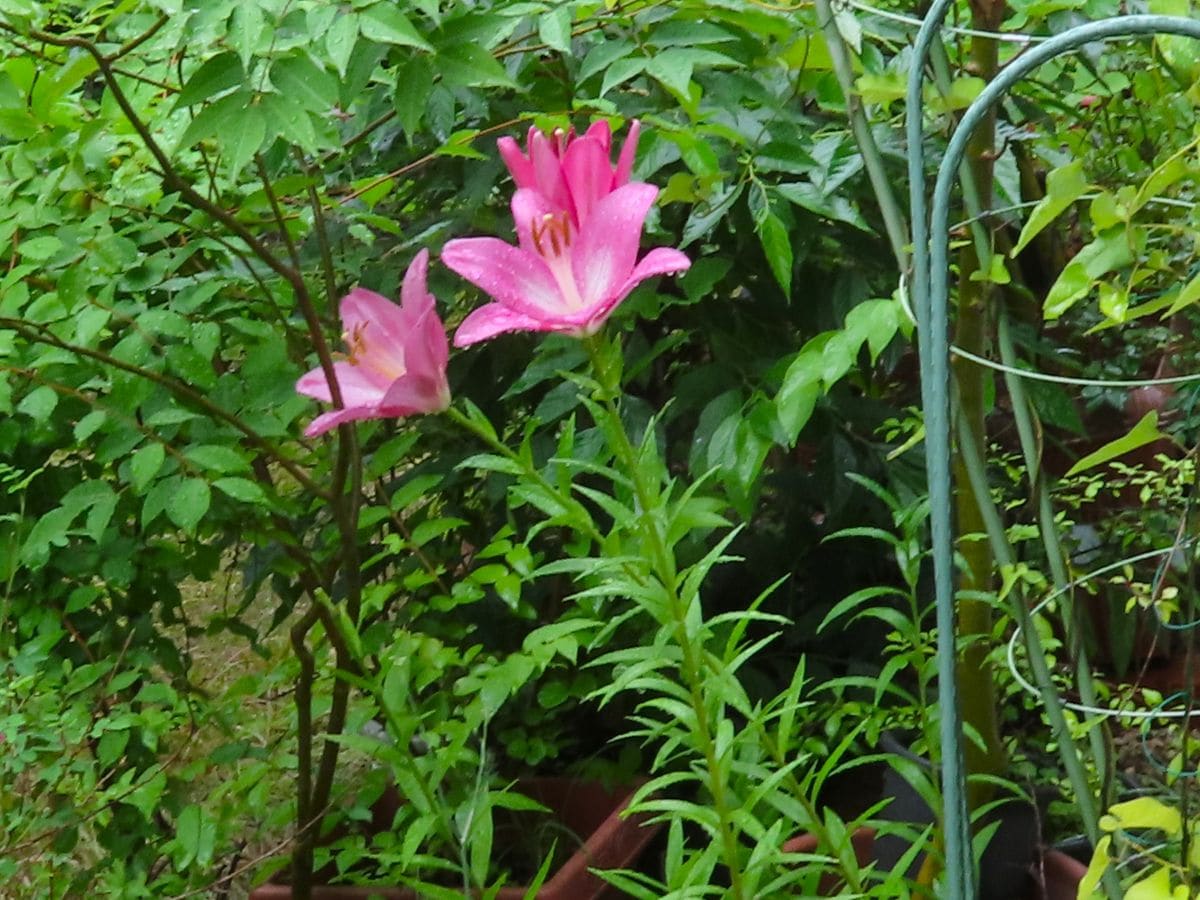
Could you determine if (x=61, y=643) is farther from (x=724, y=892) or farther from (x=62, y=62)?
(x=724, y=892)

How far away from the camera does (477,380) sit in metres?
1.06

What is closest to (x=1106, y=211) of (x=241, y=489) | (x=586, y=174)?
(x=586, y=174)

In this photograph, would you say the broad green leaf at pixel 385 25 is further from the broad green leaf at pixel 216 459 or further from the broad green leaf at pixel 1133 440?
the broad green leaf at pixel 1133 440

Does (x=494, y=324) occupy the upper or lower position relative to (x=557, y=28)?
lower

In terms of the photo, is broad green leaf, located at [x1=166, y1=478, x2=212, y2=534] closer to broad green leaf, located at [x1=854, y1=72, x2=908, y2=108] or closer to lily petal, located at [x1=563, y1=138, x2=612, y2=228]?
lily petal, located at [x1=563, y1=138, x2=612, y2=228]

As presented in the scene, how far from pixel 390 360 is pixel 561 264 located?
159 millimetres

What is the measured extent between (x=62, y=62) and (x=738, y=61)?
1.80 ft

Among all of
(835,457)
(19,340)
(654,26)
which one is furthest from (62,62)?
(835,457)

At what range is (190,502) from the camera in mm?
804

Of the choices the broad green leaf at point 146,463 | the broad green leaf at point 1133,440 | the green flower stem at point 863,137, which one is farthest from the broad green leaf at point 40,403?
the broad green leaf at point 1133,440

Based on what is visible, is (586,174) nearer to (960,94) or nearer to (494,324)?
(494,324)

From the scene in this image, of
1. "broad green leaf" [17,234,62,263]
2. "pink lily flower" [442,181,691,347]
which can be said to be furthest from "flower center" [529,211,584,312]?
"broad green leaf" [17,234,62,263]

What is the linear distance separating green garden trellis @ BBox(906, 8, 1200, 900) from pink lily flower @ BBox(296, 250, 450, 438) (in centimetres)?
25

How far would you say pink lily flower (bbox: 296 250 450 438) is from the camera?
1.97 feet
